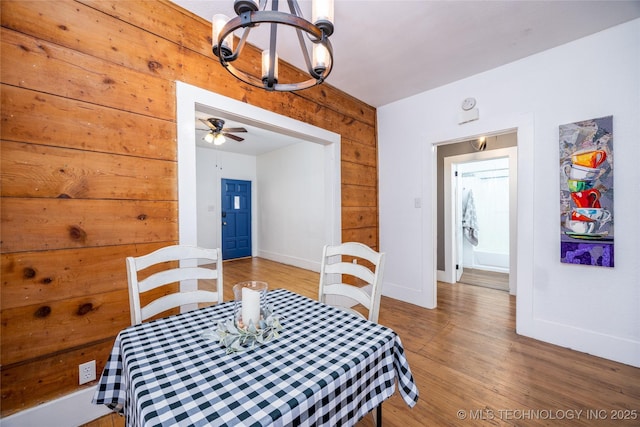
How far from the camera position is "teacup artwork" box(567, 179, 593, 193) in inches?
83.3

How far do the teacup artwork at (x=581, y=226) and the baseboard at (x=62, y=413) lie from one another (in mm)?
3612

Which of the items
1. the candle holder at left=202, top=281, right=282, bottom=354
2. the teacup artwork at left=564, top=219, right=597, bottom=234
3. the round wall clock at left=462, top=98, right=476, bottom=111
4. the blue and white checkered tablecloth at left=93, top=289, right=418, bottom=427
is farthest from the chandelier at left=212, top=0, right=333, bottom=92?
the teacup artwork at left=564, top=219, right=597, bottom=234

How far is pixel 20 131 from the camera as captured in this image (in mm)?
→ 1292

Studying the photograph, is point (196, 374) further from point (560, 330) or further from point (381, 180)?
point (381, 180)

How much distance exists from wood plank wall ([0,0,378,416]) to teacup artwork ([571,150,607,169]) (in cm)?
312

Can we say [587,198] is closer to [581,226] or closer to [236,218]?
[581,226]

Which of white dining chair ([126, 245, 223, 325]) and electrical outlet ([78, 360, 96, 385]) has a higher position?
white dining chair ([126, 245, 223, 325])

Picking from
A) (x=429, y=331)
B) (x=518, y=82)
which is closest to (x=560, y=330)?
(x=429, y=331)

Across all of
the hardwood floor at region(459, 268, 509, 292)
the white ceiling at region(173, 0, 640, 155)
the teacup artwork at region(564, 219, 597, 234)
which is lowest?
the hardwood floor at region(459, 268, 509, 292)

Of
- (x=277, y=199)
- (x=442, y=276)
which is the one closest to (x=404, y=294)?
(x=442, y=276)

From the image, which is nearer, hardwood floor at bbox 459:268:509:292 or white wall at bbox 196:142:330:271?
hardwood floor at bbox 459:268:509:292

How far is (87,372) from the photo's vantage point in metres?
1.49

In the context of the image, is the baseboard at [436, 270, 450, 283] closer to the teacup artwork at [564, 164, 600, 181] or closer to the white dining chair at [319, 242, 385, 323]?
the teacup artwork at [564, 164, 600, 181]

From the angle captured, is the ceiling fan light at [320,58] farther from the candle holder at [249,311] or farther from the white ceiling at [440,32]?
the candle holder at [249,311]
